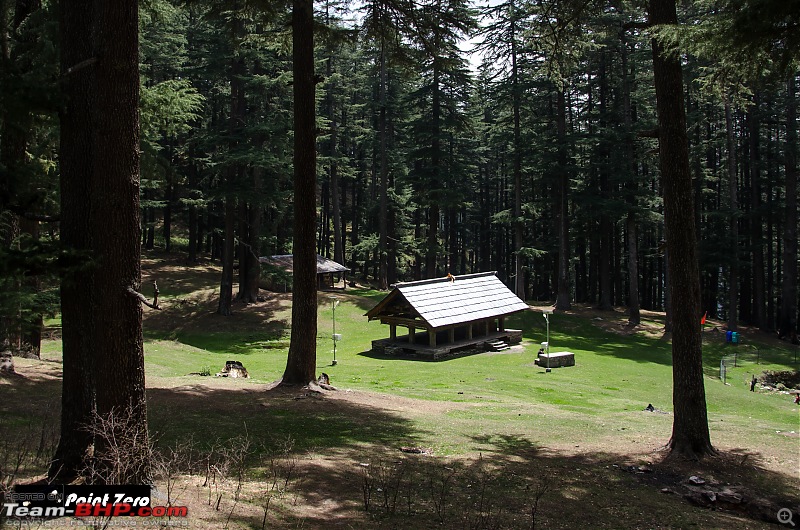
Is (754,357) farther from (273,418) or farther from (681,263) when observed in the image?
(273,418)

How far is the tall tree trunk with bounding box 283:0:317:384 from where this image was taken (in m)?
13.5

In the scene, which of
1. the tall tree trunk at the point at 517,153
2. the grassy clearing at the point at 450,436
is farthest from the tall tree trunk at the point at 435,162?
the grassy clearing at the point at 450,436

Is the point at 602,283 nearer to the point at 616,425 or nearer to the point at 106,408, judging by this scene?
the point at 616,425

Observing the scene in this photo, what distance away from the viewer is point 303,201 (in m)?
13.5

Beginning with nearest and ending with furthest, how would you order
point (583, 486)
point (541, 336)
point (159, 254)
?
point (583, 486)
point (541, 336)
point (159, 254)

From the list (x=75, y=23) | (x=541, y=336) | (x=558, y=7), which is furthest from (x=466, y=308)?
(x=75, y=23)

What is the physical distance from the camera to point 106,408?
247 inches

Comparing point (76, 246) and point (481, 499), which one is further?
point (481, 499)

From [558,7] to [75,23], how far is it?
8301mm

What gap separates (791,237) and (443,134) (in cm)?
2047

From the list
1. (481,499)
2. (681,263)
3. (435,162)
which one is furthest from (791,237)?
(481,499)

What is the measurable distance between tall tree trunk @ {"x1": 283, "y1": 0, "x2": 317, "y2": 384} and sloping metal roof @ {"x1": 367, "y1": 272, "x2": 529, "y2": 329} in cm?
1076

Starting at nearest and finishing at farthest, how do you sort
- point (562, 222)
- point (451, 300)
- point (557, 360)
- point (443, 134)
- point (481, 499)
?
1. point (481, 499)
2. point (557, 360)
3. point (451, 300)
4. point (562, 222)
5. point (443, 134)

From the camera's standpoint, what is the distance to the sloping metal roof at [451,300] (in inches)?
976
